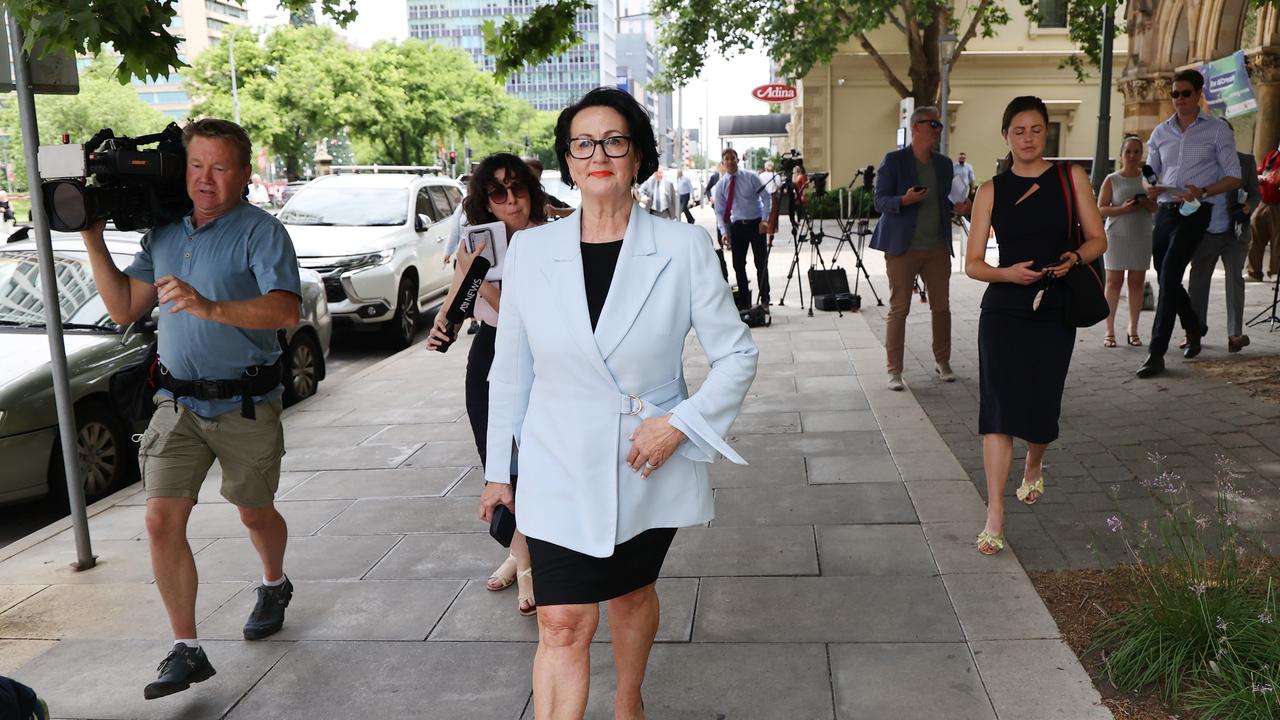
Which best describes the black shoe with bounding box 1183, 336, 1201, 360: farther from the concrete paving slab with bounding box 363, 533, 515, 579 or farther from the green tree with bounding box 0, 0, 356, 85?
the green tree with bounding box 0, 0, 356, 85

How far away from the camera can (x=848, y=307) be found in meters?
12.9

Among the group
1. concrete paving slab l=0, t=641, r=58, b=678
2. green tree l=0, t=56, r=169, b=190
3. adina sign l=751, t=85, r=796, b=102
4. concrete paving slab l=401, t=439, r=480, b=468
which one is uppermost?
green tree l=0, t=56, r=169, b=190

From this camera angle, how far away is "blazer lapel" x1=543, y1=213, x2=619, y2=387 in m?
2.74

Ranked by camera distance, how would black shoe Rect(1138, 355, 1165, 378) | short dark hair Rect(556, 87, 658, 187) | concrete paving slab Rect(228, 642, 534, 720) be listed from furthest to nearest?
black shoe Rect(1138, 355, 1165, 378) → concrete paving slab Rect(228, 642, 534, 720) → short dark hair Rect(556, 87, 658, 187)

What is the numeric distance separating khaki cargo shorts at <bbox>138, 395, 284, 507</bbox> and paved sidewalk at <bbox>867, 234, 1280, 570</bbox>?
308cm

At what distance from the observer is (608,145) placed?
110 inches

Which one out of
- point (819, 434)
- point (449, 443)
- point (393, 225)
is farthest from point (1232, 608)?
point (393, 225)

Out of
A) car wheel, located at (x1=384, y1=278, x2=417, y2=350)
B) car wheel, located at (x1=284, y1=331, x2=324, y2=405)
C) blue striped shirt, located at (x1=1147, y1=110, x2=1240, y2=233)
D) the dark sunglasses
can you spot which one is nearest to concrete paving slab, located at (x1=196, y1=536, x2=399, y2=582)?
the dark sunglasses

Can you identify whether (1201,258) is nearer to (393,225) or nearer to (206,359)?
(206,359)

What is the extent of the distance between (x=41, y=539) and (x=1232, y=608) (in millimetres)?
5568

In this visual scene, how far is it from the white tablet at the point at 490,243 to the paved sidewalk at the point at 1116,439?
8.18 feet

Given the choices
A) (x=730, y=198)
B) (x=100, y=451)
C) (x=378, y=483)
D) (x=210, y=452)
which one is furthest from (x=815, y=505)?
(x=730, y=198)

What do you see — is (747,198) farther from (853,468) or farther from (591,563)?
(591,563)

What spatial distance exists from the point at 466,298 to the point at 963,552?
246cm
